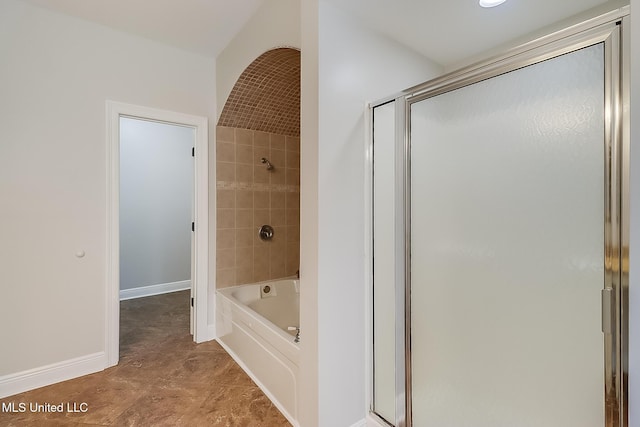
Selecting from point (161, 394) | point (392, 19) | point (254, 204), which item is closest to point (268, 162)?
point (254, 204)

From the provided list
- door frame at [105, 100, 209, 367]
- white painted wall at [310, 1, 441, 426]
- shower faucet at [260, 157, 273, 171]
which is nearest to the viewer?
white painted wall at [310, 1, 441, 426]

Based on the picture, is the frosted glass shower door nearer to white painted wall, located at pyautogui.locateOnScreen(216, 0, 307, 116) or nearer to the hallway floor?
white painted wall, located at pyautogui.locateOnScreen(216, 0, 307, 116)

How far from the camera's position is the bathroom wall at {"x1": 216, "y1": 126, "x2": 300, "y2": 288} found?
2824 millimetres

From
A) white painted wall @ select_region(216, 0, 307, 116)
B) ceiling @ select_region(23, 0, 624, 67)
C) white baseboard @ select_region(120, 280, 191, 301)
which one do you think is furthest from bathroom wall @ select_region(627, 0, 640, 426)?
white baseboard @ select_region(120, 280, 191, 301)

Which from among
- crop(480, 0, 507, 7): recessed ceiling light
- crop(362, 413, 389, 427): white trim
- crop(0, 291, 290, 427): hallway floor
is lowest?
crop(0, 291, 290, 427): hallway floor

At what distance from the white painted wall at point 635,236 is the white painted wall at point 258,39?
1.45m

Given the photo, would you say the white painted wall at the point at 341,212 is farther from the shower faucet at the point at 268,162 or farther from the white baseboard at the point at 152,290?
the white baseboard at the point at 152,290

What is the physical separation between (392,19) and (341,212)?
112 centimetres

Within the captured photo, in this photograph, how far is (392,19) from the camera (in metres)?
1.66

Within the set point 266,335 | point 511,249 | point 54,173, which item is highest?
point 54,173

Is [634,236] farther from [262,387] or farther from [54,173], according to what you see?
[54,173]

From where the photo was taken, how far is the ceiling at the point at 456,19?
5.09 ft

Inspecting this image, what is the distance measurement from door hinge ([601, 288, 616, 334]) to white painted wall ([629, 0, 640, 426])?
4cm

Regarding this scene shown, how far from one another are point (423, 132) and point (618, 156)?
73cm
